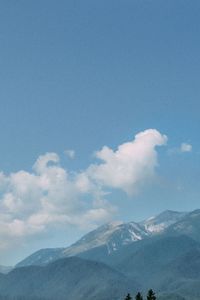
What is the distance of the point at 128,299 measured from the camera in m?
70.9

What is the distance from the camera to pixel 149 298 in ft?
226

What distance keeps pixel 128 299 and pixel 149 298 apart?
353cm
